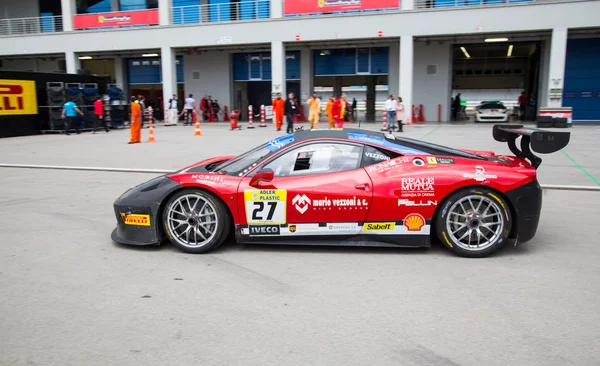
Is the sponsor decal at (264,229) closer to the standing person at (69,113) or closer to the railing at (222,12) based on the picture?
the standing person at (69,113)

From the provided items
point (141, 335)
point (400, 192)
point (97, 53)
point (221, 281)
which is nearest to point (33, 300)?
point (141, 335)

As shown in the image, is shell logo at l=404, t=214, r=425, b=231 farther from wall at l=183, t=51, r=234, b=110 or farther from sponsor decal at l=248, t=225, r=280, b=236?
wall at l=183, t=51, r=234, b=110

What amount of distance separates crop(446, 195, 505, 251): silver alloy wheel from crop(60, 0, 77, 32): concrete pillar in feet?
A: 112

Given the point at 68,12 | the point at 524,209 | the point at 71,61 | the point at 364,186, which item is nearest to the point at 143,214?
the point at 364,186

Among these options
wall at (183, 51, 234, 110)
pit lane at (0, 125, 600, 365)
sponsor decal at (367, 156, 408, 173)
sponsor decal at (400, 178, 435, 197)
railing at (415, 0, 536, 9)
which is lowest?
pit lane at (0, 125, 600, 365)

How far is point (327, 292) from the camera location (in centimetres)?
438

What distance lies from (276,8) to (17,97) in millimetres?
14436

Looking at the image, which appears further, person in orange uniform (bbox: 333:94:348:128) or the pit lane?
person in orange uniform (bbox: 333:94:348:128)

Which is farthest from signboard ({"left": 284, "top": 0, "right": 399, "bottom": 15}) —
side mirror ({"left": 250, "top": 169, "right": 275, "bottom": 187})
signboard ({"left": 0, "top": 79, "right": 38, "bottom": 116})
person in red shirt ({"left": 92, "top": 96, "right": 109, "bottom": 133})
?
side mirror ({"left": 250, "top": 169, "right": 275, "bottom": 187})

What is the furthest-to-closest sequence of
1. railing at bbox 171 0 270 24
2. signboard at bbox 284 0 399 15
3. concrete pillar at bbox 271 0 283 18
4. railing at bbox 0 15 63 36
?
railing at bbox 0 15 63 36, railing at bbox 171 0 270 24, concrete pillar at bbox 271 0 283 18, signboard at bbox 284 0 399 15

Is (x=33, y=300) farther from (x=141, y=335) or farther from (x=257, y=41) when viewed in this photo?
(x=257, y=41)

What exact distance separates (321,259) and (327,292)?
95 centimetres

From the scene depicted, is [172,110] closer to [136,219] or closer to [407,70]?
[407,70]

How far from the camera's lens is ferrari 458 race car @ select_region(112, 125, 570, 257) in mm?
5258
